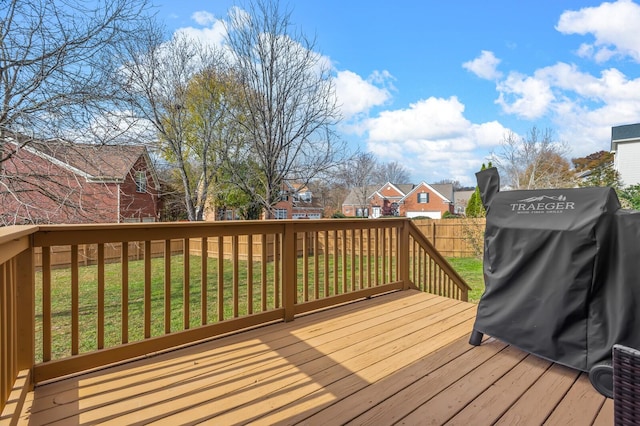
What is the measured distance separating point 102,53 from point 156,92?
5.36m

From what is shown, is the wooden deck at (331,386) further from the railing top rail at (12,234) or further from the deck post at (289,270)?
the railing top rail at (12,234)

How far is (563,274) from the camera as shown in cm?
191

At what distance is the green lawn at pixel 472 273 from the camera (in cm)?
726

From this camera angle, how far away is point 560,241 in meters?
1.93

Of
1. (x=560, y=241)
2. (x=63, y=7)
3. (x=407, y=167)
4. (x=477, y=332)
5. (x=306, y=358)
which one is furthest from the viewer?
(x=407, y=167)

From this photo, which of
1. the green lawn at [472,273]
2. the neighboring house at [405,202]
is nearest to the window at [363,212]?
the neighboring house at [405,202]

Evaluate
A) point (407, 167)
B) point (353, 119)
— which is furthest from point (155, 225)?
point (407, 167)

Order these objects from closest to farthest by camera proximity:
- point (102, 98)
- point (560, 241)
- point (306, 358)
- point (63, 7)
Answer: point (560, 241) < point (306, 358) < point (63, 7) < point (102, 98)

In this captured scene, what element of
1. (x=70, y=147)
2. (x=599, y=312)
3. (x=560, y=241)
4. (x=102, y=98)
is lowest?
(x=599, y=312)

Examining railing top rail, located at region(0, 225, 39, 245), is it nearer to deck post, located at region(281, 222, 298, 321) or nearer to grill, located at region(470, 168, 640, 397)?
deck post, located at region(281, 222, 298, 321)

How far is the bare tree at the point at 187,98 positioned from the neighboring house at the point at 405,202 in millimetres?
23646

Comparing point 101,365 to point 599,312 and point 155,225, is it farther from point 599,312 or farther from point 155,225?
point 599,312

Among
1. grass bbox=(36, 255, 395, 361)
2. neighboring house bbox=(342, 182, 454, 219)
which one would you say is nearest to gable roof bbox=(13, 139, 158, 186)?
grass bbox=(36, 255, 395, 361)

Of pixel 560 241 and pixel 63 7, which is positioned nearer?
pixel 560 241
